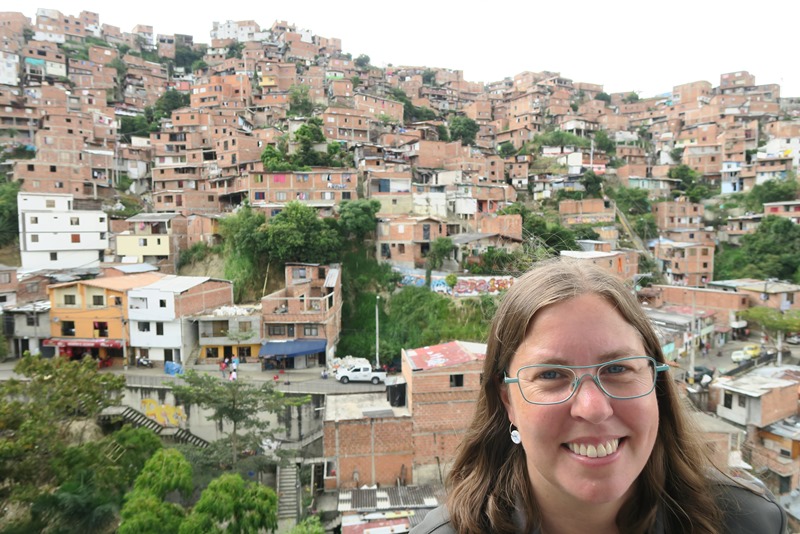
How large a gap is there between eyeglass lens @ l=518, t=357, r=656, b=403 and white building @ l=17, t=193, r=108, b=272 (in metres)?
33.3

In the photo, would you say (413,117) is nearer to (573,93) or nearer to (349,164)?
(349,164)

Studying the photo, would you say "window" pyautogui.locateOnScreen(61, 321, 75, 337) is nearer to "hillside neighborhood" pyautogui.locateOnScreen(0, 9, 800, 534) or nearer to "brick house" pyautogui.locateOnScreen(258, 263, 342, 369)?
"hillside neighborhood" pyautogui.locateOnScreen(0, 9, 800, 534)

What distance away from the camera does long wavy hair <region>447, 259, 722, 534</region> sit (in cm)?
149

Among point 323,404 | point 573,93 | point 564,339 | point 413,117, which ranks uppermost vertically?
point 573,93

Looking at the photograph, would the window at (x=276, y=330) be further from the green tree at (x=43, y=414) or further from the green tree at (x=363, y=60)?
the green tree at (x=363, y=60)

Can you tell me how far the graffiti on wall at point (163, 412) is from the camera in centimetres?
1812

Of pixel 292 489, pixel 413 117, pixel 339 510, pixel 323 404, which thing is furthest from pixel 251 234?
pixel 413 117

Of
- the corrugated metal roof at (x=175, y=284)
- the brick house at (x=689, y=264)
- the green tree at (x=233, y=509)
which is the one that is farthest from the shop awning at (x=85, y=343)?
the brick house at (x=689, y=264)

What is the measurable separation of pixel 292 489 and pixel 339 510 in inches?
95.8

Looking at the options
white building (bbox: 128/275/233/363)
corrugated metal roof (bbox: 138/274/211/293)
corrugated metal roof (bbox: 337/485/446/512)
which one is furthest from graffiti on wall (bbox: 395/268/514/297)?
white building (bbox: 128/275/233/363)

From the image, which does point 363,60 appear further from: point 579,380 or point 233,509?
point 579,380

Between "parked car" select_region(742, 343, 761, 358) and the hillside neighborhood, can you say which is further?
"parked car" select_region(742, 343, 761, 358)

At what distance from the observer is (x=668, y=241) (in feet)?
114

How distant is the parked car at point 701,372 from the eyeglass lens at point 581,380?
22.4 metres
